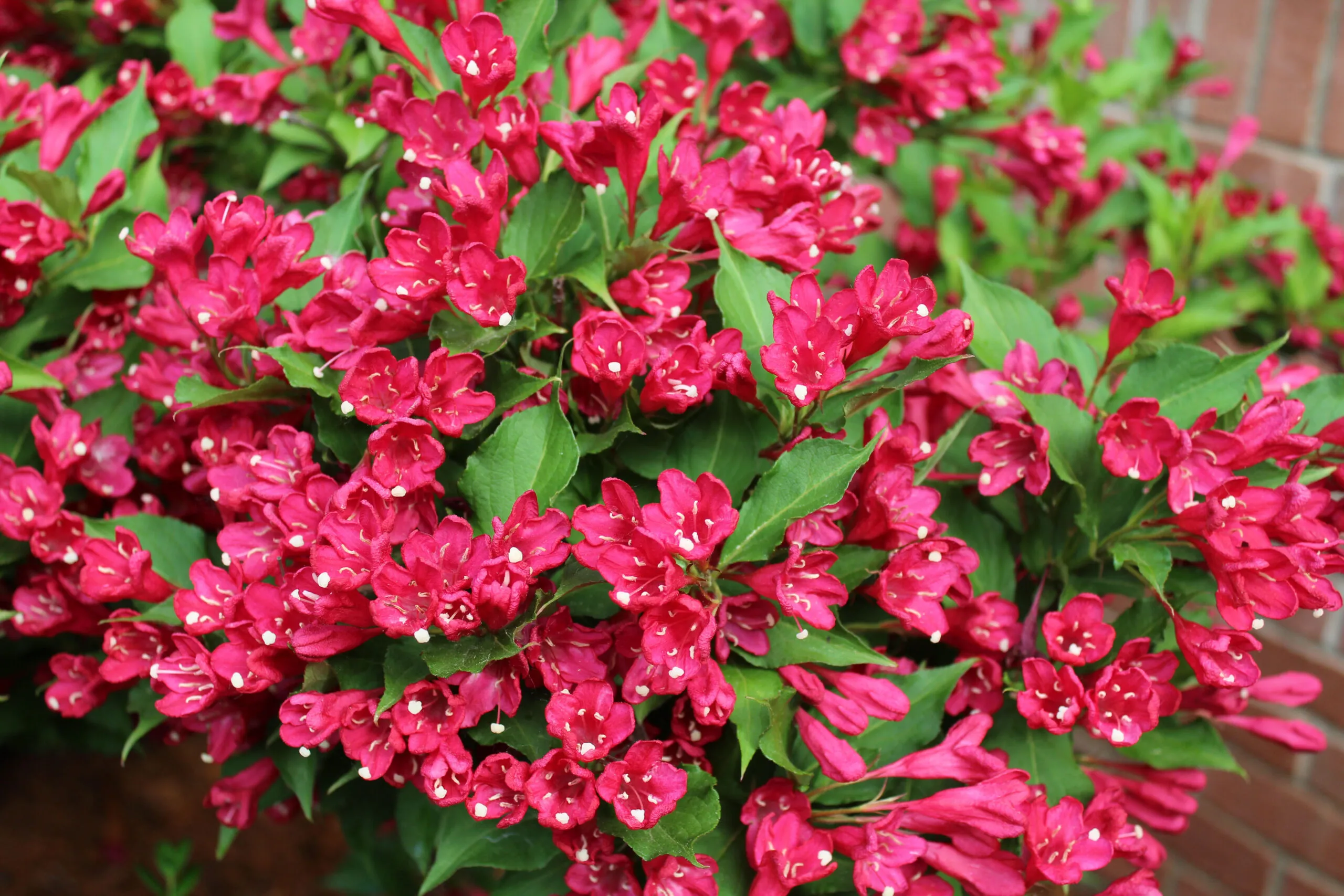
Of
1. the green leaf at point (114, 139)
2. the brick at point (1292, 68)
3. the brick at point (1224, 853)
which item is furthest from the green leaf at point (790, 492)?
the brick at point (1224, 853)

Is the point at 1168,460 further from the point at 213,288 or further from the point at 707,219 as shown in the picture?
the point at 213,288

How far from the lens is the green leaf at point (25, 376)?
0.88 metres

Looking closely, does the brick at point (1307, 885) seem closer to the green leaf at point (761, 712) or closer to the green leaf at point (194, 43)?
the green leaf at point (761, 712)

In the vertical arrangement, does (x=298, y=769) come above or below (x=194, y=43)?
below

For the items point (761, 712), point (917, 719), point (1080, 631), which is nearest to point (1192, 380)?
point (1080, 631)

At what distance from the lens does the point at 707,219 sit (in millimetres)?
800

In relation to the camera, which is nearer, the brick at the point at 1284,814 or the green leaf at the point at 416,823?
the green leaf at the point at 416,823

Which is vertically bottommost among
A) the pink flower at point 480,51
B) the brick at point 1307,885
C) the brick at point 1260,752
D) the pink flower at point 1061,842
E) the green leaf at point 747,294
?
the brick at point 1307,885

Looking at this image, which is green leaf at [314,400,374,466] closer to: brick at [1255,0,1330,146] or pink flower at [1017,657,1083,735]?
pink flower at [1017,657,1083,735]

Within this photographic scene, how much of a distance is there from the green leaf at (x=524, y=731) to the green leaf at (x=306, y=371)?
0.26 m

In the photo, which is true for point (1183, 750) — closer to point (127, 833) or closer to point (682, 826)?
point (682, 826)

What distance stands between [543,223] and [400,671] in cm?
35

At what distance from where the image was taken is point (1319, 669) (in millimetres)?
1944

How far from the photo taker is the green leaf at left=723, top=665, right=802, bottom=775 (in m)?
0.71
